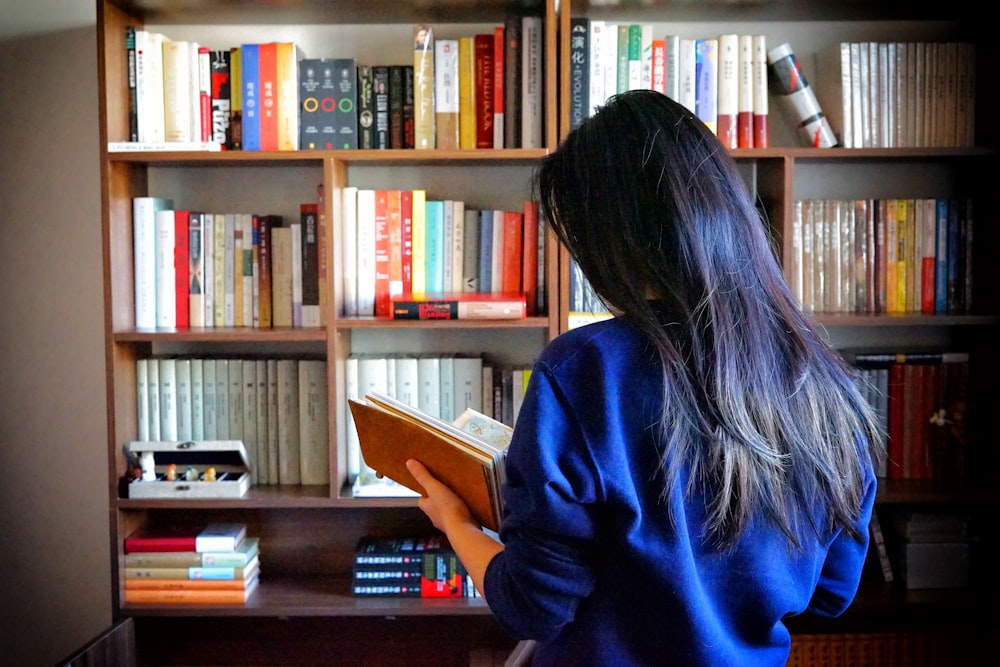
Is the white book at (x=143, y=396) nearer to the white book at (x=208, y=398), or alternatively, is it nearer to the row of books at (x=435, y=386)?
the white book at (x=208, y=398)

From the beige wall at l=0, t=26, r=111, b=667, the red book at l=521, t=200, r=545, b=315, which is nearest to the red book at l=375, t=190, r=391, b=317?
the red book at l=521, t=200, r=545, b=315

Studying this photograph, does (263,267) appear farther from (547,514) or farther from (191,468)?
(547,514)

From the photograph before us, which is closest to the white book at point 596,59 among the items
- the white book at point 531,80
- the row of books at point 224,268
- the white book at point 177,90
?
the white book at point 531,80

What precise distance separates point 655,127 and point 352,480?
1.44 meters

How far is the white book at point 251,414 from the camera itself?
2123mm

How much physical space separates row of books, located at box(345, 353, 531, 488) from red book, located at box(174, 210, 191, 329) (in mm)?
418

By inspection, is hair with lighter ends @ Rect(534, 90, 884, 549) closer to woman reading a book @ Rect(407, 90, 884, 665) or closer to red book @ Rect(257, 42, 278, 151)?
woman reading a book @ Rect(407, 90, 884, 665)

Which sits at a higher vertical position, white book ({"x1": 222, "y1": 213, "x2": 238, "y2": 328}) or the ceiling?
the ceiling

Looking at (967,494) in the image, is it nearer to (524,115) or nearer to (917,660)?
(917,660)

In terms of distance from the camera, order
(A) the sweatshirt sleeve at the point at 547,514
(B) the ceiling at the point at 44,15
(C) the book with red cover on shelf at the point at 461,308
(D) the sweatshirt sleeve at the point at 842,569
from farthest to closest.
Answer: (B) the ceiling at the point at 44,15 < (C) the book with red cover on shelf at the point at 461,308 < (D) the sweatshirt sleeve at the point at 842,569 < (A) the sweatshirt sleeve at the point at 547,514

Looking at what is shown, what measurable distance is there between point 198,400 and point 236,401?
91mm

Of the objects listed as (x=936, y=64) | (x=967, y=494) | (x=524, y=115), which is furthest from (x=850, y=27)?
(x=967, y=494)

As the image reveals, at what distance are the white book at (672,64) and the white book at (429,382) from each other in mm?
849

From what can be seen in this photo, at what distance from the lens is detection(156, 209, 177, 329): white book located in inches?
82.2
